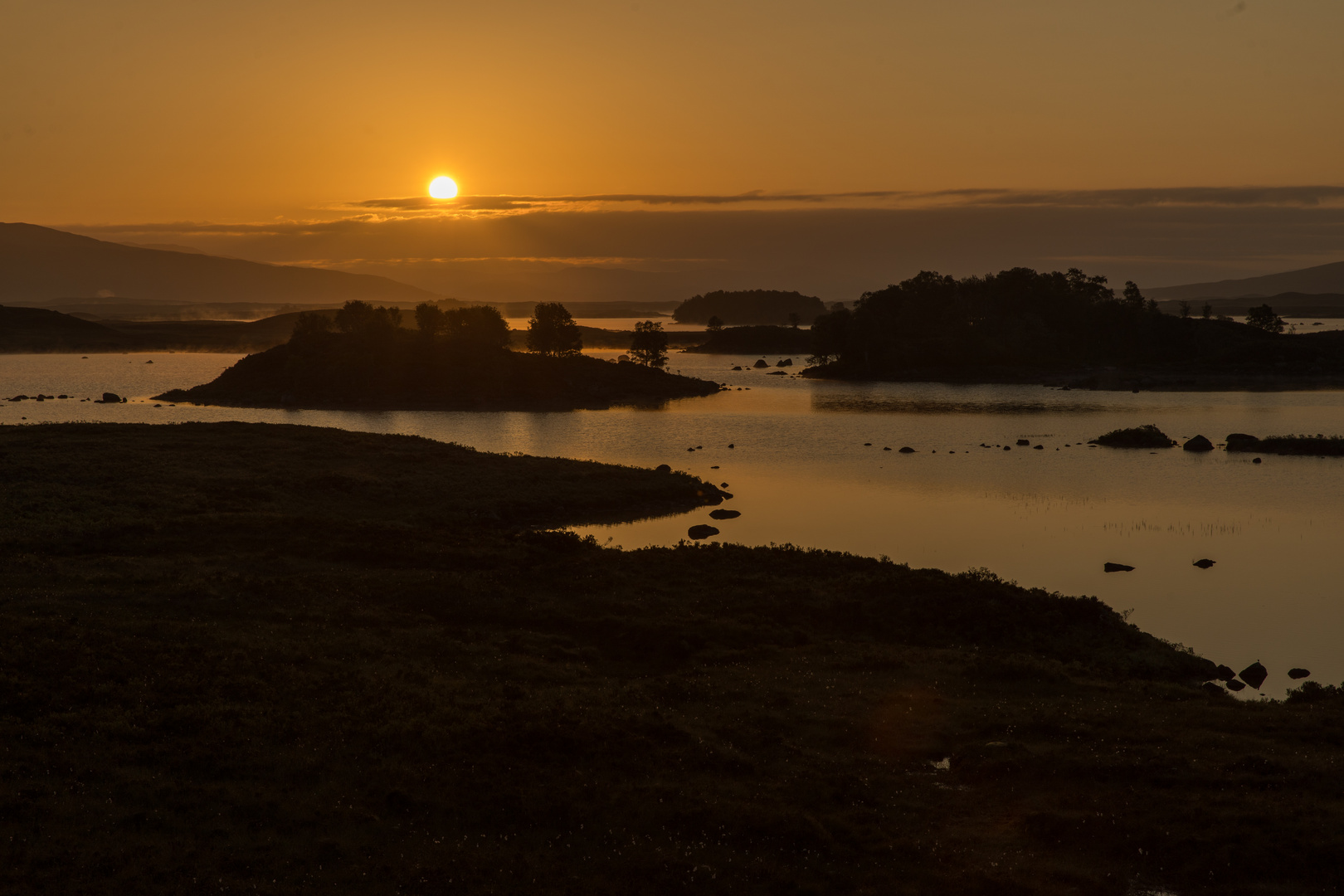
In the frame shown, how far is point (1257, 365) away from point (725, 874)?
193 meters

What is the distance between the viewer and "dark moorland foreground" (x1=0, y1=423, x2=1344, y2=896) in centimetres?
1867

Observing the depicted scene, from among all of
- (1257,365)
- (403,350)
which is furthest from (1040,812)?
(1257,365)

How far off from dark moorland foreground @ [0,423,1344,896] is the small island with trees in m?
103

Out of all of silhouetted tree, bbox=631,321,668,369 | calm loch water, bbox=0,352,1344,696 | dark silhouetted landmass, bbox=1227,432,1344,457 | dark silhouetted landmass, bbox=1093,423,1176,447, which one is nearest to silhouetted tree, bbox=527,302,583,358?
silhouetted tree, bbox=631,321,668,369

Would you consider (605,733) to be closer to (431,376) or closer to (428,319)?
(431,376)

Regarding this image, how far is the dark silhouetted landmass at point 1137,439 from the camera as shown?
99.4m

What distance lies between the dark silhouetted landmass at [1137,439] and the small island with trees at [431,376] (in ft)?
221

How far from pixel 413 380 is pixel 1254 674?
13088 cm

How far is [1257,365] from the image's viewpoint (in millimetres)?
180375

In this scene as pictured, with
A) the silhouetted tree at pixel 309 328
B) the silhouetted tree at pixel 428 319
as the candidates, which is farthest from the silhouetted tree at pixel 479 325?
the silhouetted tree at pixel 309 328

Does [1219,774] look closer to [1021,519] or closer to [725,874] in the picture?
[725,874]

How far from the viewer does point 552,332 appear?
169 meters

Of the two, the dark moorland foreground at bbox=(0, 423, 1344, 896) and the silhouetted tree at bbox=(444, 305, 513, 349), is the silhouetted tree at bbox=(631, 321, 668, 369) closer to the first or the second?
the silhouetted tree at bbox=(444, 305, 513, 349)

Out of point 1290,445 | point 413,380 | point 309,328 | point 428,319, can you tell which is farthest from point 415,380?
point 1290,445
